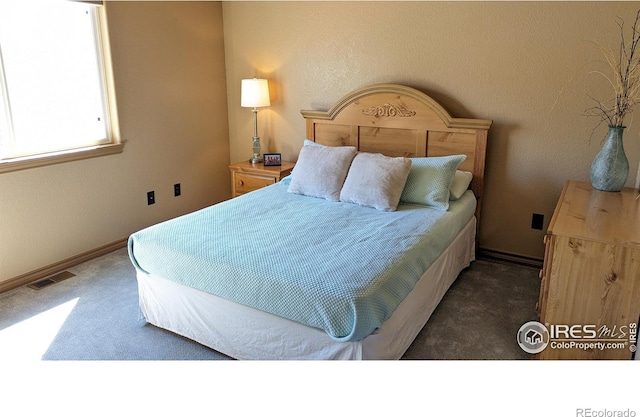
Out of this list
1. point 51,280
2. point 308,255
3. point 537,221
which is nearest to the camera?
point 308,255

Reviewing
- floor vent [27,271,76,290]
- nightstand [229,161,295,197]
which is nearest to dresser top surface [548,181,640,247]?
nightstand [229,161,295,197]

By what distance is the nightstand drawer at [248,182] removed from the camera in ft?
12.8

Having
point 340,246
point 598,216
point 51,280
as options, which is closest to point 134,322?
point 51,280

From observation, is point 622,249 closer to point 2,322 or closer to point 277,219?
point 277,219

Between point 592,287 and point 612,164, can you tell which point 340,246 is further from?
point 612,164

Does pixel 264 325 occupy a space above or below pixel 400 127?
below

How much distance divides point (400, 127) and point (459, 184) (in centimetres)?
68

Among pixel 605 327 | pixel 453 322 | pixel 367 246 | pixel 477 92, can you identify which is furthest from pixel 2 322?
pixel 477 92

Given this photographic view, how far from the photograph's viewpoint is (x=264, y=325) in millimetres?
2076

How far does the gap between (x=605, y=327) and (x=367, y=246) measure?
110 centimetres

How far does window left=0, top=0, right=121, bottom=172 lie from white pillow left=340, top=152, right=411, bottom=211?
1.88 metres

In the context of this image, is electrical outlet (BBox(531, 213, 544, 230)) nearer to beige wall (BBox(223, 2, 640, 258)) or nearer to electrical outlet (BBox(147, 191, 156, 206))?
beige wall (BBox(223, 2, 640, 258))

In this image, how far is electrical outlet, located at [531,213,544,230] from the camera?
3.25 m

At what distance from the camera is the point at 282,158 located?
431 cm
